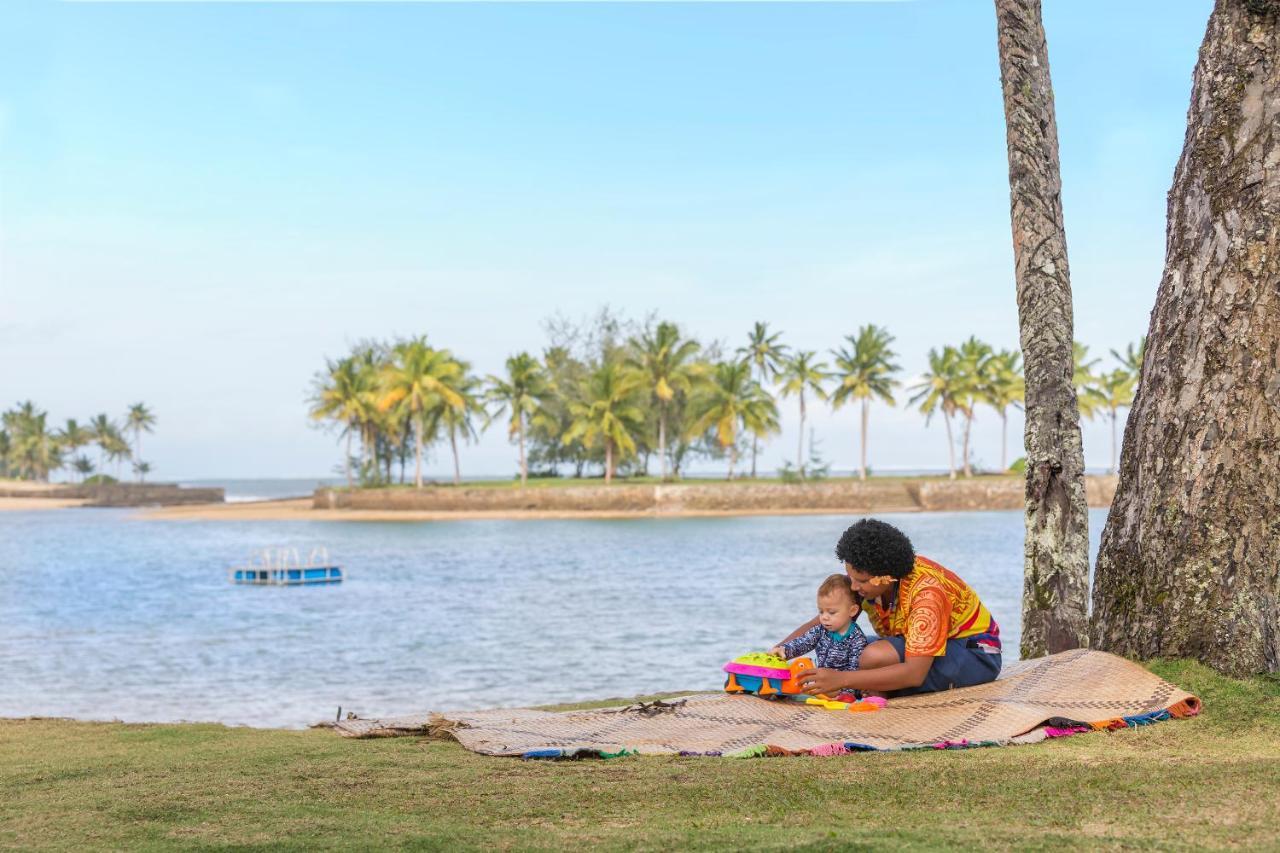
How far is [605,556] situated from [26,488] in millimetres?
86183

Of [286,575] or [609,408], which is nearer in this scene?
[286,575]

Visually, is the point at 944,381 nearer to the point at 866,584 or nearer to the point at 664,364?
the point at 664,364

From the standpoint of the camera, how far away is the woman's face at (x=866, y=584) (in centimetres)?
602

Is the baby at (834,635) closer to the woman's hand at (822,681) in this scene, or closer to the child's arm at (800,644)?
the child's arm at (800,644)

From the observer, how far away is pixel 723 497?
68.4 metres

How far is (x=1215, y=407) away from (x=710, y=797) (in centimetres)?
361

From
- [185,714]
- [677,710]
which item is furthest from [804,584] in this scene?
[677,710]

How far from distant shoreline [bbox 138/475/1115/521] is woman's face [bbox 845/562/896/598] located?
6074cm

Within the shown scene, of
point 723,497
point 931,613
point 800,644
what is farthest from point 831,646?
point 723,497

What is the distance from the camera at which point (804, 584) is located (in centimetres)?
3022

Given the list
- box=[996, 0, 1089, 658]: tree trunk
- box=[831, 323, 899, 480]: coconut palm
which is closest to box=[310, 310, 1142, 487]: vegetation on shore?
box=[831, 323, 899, 480]: coconut palm

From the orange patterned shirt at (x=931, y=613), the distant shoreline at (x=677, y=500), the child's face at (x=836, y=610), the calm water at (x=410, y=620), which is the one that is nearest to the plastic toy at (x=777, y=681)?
the child's face at (x=836, y=610)

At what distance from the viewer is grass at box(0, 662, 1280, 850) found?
394 centimetres

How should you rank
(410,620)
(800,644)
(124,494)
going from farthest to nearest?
(124,494), (410,620), (800,644)
